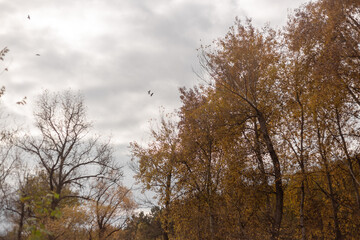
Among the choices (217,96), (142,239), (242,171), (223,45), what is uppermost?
(223,45)

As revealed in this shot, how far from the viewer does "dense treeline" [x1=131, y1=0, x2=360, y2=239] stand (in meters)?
12.4

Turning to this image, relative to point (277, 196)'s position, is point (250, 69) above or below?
above

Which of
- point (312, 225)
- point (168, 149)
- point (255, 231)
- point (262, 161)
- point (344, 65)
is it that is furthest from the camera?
point (168, 149)

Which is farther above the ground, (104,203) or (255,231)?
(104,203)

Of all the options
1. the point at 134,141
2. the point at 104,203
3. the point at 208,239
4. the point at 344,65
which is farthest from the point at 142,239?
the point at 344,65

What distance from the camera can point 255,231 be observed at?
13016 millimetres

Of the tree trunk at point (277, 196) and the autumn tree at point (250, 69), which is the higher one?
the autumn tree at point (250, 69)

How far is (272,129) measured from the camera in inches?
619

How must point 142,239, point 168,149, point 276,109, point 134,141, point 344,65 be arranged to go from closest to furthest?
1. point 344,65
2. point 276,109
3. point 168,149
4. point 134,141
5. point 142,239

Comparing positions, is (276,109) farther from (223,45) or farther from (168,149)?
(168,149)

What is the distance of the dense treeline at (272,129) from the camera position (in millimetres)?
12375

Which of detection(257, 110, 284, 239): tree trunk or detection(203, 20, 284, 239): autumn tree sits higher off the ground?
detection(203, 20, 284, 239): autumn tree

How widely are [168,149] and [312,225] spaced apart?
11.5 m

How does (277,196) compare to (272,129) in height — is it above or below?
below
